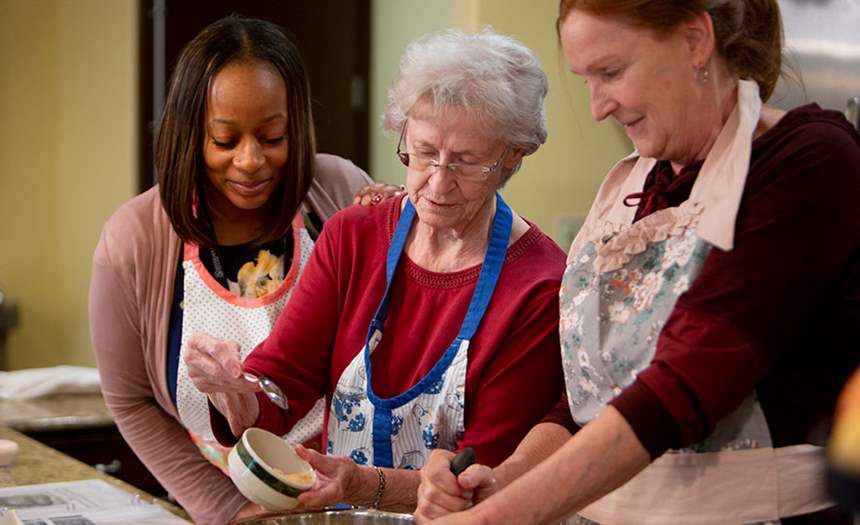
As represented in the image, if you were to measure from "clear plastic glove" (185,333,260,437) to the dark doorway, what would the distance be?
2.33m

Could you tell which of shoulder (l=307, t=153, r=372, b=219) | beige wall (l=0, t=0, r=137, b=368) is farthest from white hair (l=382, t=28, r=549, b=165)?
beige wall (l=0, t=0, r=137, b=368)

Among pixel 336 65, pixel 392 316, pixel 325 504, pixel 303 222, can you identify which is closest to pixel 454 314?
pixel 392 316

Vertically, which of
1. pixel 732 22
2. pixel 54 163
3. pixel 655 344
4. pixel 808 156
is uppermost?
pixel 732 22

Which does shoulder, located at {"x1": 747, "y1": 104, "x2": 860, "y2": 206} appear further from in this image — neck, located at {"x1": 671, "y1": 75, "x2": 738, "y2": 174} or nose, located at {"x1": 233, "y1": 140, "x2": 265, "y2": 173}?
nose, located at {"x1": 233, "y1": 140, "x2": 265, "y2": 173}

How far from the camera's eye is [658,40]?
1.26 metres

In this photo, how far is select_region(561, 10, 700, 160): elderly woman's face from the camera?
126 centimetres

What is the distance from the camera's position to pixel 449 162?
1703mm

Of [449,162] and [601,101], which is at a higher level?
[601,101]

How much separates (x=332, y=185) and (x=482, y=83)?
0.67m

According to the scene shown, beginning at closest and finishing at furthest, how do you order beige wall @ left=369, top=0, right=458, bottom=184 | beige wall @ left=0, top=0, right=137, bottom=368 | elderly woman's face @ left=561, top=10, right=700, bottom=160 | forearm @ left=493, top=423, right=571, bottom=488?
elderly woman's face @ left=561, top=10, right=700, bottom=160 → forearm @ left=493, top=423, right=571, bottom=488 → beige wall @ left=369, top=0, right=458, bottom=184 → beige wall @ left=0, top=0, right=137, bottom=368

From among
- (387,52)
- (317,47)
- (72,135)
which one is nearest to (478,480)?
(387,52)

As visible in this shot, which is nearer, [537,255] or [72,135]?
[537,255]

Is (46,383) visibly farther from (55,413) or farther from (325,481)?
(325,481)

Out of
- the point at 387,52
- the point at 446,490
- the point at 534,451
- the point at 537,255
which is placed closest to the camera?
the point at 446,490
